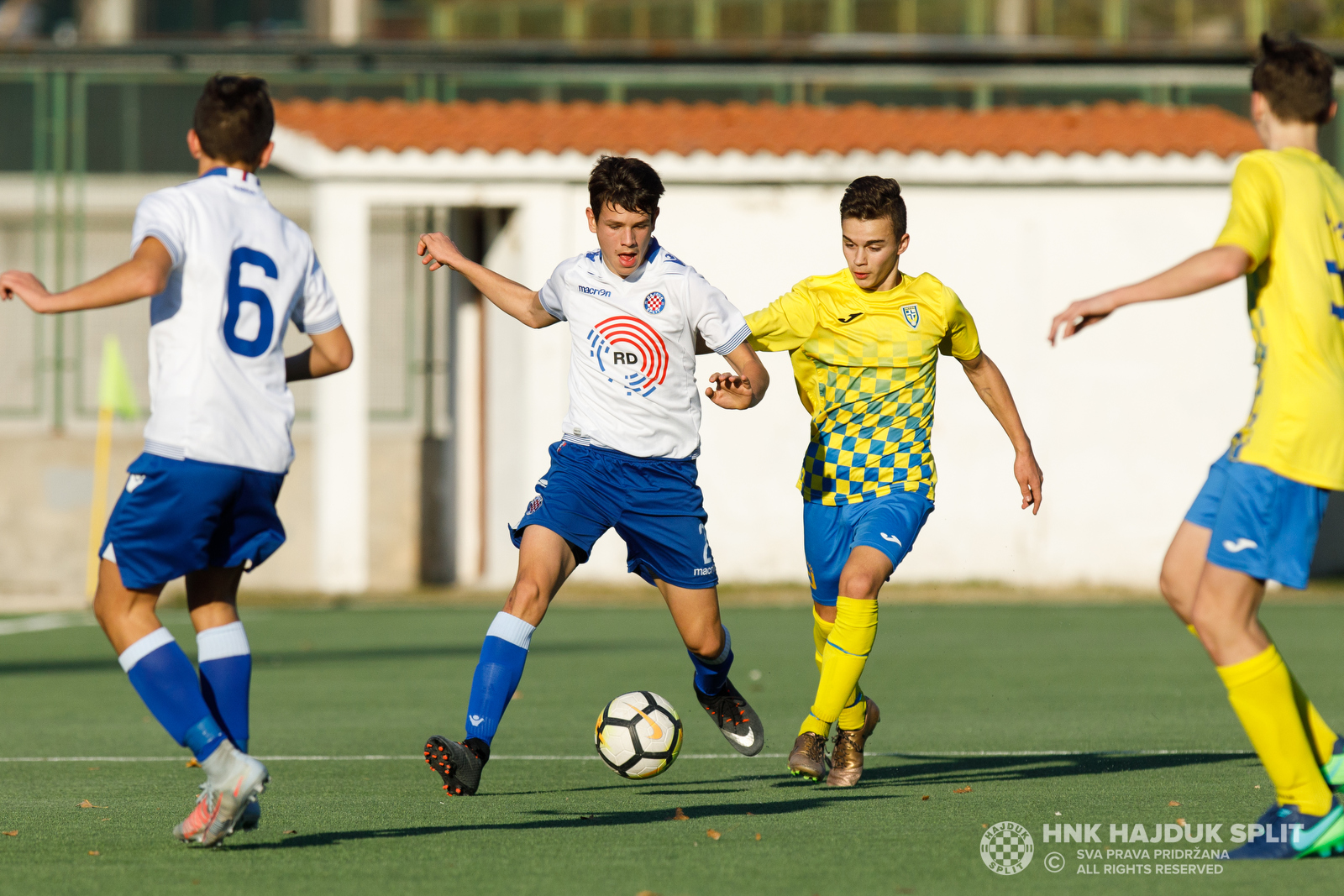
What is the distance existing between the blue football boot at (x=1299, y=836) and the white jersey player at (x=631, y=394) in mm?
2177

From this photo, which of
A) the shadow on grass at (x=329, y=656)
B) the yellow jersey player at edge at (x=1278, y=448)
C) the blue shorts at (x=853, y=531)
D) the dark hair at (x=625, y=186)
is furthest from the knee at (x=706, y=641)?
A: the shadow on grass at (x=329, y=656)

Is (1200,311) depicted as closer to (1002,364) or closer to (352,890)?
(1002,364)

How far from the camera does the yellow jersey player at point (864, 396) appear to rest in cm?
668

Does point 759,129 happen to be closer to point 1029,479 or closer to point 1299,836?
point 1029,479

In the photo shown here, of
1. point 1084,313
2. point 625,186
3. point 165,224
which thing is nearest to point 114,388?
point 625,186

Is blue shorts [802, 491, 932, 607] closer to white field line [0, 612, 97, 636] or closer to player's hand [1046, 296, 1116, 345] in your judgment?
player's hand [1046, 296, 1116, 345]

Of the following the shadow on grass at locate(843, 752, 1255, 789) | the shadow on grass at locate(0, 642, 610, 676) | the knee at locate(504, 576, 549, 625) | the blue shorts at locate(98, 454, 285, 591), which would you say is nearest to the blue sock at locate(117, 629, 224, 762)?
the blue shorts at locate(98, 454, 285, 591)

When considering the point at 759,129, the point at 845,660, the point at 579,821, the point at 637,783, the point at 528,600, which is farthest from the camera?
the point at 759,129

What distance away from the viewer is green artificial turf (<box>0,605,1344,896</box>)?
499 cm

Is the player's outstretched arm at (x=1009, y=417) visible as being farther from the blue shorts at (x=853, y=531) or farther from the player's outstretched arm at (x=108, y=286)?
the player's outstretched arm at (x=108, y=286)

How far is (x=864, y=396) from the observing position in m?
6.77

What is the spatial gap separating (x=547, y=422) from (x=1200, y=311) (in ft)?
20.5

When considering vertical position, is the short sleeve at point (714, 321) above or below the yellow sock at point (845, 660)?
above

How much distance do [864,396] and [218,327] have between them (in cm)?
252
